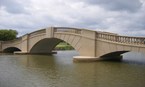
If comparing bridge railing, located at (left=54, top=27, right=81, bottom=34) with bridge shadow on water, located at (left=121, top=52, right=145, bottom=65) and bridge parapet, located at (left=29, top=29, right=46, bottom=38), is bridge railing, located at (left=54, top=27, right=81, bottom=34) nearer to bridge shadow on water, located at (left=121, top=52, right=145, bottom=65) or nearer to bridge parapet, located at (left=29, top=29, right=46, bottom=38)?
bridge parapet, located at (left=29, top=29, right=46, bottom=38)

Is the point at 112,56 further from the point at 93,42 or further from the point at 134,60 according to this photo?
the point at 93,42

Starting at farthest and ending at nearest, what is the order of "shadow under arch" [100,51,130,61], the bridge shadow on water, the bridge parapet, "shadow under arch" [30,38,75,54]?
"shadow under arch" [30,38,75,54], the bridge parapet, "shadow under arch" [100,51,130,61], the bridge shadow on water

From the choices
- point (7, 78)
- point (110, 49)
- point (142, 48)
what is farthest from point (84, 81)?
point (110, 49)

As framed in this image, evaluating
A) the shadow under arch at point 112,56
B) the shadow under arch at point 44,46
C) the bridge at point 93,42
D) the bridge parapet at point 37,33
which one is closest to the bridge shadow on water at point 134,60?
the shadow under arch at point 112,56

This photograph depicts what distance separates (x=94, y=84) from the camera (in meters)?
15.1

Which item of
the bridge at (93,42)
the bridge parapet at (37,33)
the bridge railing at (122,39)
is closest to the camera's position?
the bridge railing at (122,39)

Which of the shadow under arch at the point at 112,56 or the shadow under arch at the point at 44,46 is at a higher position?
the shadow under arch at the point at 44,46

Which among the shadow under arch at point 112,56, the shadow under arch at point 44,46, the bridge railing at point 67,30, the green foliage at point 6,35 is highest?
the green foliage at point 6,35

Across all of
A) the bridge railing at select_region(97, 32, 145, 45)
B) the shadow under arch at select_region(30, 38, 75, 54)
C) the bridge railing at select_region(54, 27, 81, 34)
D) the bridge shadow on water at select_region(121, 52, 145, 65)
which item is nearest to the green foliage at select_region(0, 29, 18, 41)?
the shadow under arch at select_region(30, 38, 75, 54)

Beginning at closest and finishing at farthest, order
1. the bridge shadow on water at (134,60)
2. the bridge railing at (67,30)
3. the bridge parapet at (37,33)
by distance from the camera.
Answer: the bridge shadow on water at (134,60) → the bridge railing at (67,30) → the bridge parapet at (37,33)

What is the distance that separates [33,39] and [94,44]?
54.6 ft

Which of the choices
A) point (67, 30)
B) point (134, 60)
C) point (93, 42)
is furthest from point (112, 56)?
point (67, 30)

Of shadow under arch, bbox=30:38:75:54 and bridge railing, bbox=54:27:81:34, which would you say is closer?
bridge railing, bbox=54:27:81:34

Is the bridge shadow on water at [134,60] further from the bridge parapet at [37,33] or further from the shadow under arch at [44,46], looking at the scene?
the bridge parapet at [37,33]
